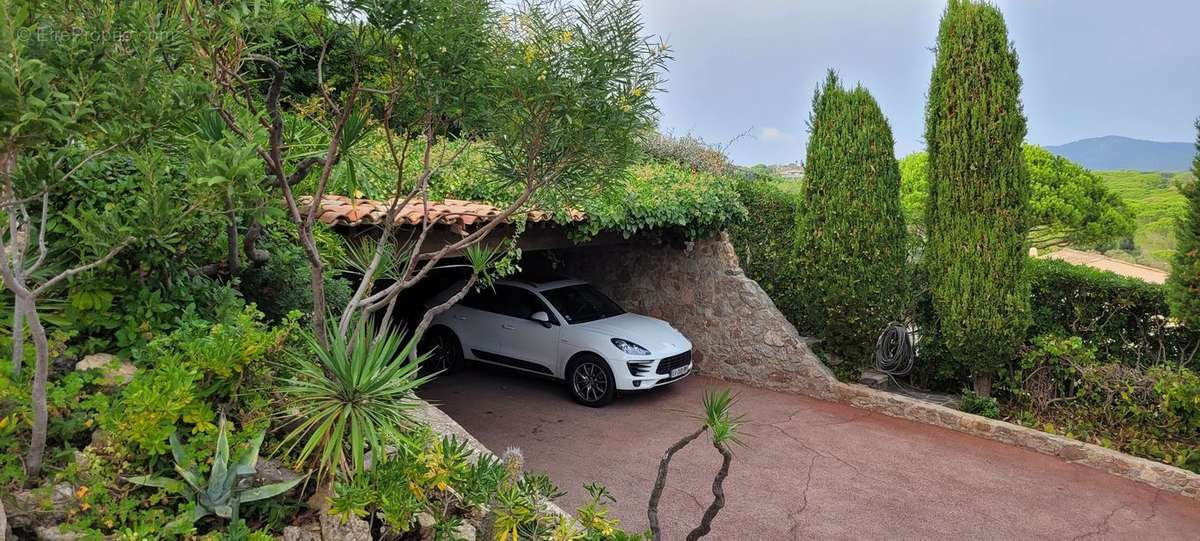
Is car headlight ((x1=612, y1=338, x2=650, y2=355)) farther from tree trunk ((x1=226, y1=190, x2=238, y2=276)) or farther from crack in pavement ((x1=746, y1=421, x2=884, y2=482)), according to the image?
tree trunk ((x1=226, y1=190, x2=238, y2=276))

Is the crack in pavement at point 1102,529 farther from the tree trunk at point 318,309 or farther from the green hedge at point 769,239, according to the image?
the tree trunk at point 318,309

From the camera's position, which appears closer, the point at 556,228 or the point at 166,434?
the point at 166,434

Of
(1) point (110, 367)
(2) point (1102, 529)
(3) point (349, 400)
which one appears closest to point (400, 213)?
(1) point (110, 367)

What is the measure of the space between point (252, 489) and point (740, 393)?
23.9 ft

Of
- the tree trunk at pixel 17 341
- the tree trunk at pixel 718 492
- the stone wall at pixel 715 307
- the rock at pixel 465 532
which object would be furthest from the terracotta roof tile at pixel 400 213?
the stone wall at pixel 715 307

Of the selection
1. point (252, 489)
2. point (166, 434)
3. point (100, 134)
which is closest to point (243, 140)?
point (100, 134)

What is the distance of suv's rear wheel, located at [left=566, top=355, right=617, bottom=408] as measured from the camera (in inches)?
341

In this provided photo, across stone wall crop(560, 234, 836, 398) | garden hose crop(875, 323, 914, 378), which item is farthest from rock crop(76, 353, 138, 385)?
garden hose crop(875, 323, 914, 378)

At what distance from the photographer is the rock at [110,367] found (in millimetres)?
3656

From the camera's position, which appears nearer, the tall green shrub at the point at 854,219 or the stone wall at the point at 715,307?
the tall green shrub at the point at 854,219

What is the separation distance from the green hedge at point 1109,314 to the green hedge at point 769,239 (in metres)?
3.00

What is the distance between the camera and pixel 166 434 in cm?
318

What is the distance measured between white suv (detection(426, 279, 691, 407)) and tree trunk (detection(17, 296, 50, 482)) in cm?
523

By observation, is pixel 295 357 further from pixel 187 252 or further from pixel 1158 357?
pixel 1158 357
